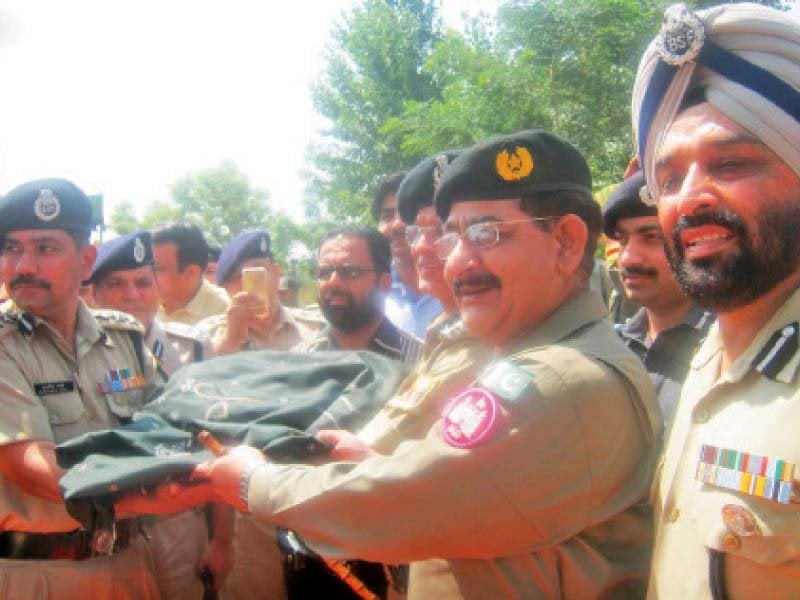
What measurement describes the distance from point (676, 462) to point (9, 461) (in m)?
2.26

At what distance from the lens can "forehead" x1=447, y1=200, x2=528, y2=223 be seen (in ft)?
6.93

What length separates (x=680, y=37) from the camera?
1.83m

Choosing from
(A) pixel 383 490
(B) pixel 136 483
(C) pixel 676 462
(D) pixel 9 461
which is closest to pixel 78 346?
(D) pixel 9 461

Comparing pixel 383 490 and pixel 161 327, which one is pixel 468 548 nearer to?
pixel 383 490

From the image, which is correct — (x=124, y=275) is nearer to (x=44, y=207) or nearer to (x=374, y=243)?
(x=44, y=207)

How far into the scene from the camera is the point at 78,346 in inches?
127

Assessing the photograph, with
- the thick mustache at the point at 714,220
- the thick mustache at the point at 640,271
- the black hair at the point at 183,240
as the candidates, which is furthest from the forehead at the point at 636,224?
the black hair at the point at 183,240

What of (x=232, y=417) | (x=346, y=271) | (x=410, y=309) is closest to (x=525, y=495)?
(x=232, y=417)

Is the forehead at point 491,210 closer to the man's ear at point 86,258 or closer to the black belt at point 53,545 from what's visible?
the black belt at point 53,545

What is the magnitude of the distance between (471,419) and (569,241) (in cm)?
69

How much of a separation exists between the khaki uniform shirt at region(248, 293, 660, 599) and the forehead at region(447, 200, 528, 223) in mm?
420

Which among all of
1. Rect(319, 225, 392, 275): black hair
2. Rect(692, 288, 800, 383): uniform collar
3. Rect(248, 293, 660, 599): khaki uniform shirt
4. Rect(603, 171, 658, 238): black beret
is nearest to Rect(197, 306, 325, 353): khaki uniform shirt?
Rect(319, 225, 392, 275): black hair

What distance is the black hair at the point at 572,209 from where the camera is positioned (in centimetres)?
212

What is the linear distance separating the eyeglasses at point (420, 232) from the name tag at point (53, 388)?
5.11ft
